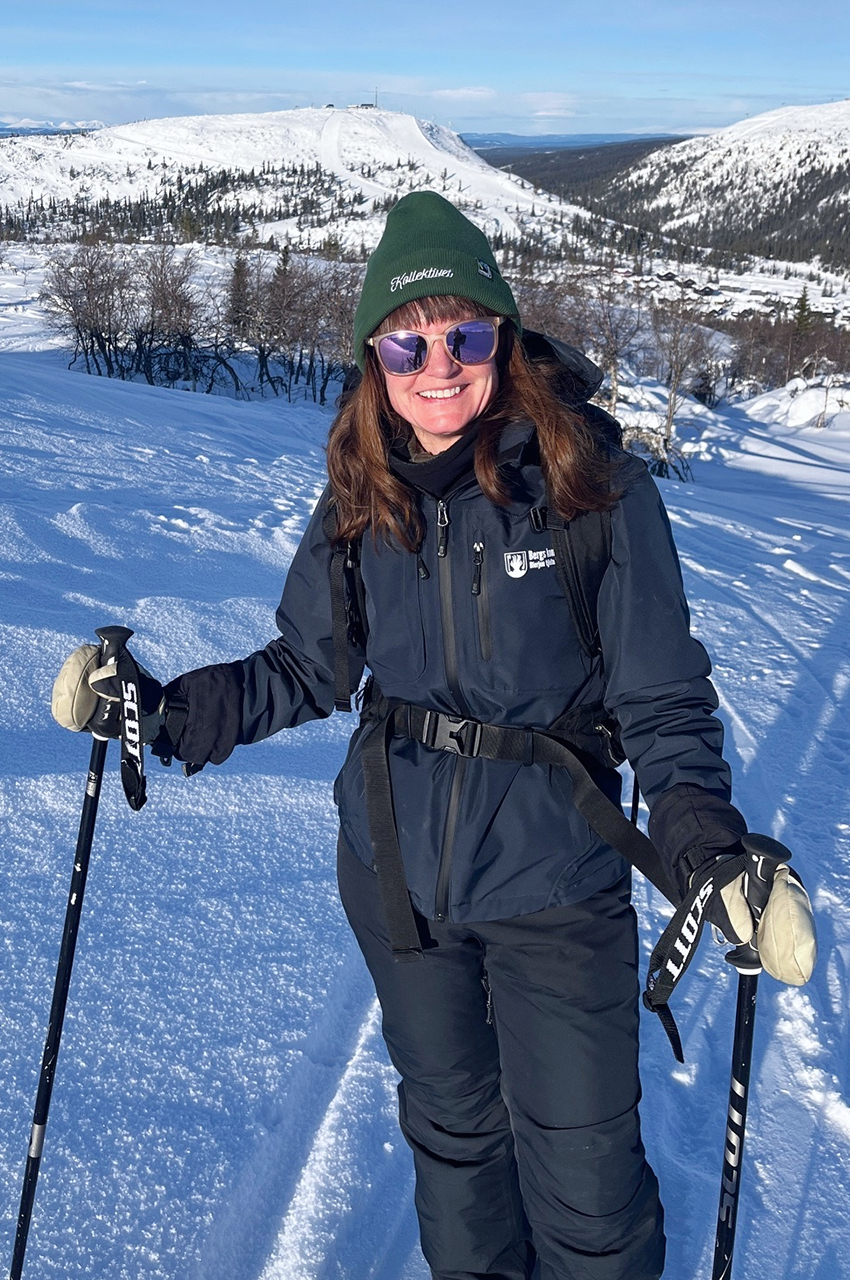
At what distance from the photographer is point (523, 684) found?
65.4 inches

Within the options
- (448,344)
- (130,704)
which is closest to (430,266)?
(448,344)

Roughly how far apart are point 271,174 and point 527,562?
181008mm

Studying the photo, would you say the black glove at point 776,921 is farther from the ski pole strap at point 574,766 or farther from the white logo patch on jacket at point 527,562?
the white logo patch on jacket at point 527,562

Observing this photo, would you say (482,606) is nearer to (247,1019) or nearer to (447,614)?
(447,614)

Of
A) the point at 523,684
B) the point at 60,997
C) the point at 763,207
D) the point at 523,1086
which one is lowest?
the point at 60,997

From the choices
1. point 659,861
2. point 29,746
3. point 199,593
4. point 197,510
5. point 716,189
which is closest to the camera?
point 659,861

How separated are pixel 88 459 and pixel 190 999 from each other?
6.74 metres

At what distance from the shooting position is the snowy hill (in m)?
139

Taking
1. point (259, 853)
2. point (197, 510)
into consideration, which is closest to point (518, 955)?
point (259, 853)

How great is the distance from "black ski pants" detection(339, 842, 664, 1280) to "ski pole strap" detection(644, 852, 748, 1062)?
0.45 ft

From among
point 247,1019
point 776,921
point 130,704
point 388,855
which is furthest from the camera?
point 247,1019

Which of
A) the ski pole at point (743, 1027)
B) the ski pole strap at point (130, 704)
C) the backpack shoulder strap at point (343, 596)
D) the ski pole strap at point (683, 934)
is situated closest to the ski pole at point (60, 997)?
the ski pole strap at point (130, 704)

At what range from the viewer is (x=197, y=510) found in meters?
7.49

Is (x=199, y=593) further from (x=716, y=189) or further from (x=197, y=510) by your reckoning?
(x=716, y=189)
